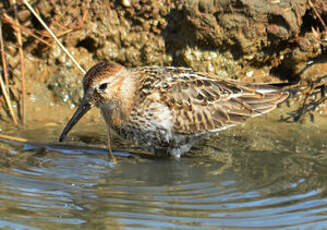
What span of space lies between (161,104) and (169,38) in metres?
1.97

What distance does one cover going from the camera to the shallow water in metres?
4.29

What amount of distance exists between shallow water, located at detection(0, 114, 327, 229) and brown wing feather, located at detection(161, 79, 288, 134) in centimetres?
39

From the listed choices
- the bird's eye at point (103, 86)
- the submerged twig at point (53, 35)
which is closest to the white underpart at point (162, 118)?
the bird's eye at point (103, 86)

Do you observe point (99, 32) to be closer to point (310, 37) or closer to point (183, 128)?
point (183, 128)

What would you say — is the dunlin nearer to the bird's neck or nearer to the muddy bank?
the bird's neck

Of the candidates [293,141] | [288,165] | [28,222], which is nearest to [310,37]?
[293,141]

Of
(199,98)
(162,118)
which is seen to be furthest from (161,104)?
(199,98)

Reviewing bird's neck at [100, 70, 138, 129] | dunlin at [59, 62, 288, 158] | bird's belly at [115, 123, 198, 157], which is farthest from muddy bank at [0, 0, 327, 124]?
bird's belly at [115, 123, 198, 157]

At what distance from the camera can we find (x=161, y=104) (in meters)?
5.88

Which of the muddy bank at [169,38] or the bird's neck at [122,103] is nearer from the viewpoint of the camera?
the bird's neck at [122,103]

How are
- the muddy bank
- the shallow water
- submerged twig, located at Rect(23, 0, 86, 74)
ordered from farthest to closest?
the muddy bank
submerged twig, located at Rect(23, 0, 86, 74)
the shallow water

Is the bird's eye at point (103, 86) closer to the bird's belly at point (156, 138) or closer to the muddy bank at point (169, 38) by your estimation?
the bird's belly at point (156, 138)

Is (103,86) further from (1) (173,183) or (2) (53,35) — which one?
(2) (53,35)

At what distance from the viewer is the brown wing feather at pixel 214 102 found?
5.97 meters
